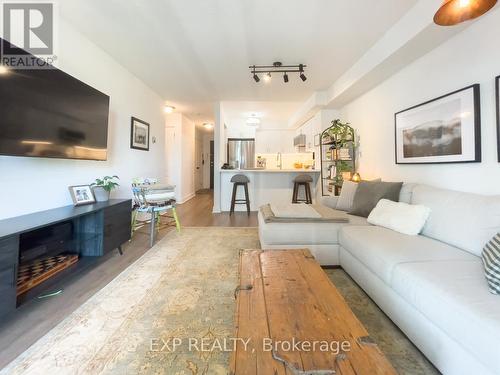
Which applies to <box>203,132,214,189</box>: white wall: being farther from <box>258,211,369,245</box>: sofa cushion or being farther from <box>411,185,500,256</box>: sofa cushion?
<box>411,185,500,256</box>: sofa cushion

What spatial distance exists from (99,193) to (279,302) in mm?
2383

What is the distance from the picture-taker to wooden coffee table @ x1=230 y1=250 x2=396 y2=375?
0.67 m

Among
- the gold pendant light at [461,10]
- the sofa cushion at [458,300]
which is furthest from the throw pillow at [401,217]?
the gold pendant light at [461,10]

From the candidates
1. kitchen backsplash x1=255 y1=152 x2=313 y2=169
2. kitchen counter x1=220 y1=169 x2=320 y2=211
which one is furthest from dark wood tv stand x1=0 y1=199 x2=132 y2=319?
kitchen backsplash x1=255 y1=152 x2=313 y2=169

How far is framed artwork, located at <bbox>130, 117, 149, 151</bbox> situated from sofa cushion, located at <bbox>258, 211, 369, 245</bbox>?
2690mm

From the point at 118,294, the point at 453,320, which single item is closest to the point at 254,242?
the point at 118,294

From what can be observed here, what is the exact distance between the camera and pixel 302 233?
2.22m

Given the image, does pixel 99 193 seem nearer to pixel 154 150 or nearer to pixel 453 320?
pixel 154 150

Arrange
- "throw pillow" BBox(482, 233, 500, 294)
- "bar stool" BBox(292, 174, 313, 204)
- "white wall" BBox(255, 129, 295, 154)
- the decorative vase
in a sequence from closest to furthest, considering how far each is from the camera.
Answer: "throw pillow" BBox(482, 233, 500, 294), the decorative vase, "bar stool" BBox(292, 174, 313, 204), "white wall" BBox(255, 129, 295, 154)

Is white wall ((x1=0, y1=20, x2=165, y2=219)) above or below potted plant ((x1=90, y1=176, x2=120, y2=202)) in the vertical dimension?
above

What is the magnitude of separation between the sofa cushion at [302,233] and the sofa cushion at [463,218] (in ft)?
1.90

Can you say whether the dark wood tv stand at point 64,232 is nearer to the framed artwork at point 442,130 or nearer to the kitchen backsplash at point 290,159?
the framed artwork at point 442,130

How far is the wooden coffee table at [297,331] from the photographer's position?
67cm

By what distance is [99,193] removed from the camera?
97.9 inches
